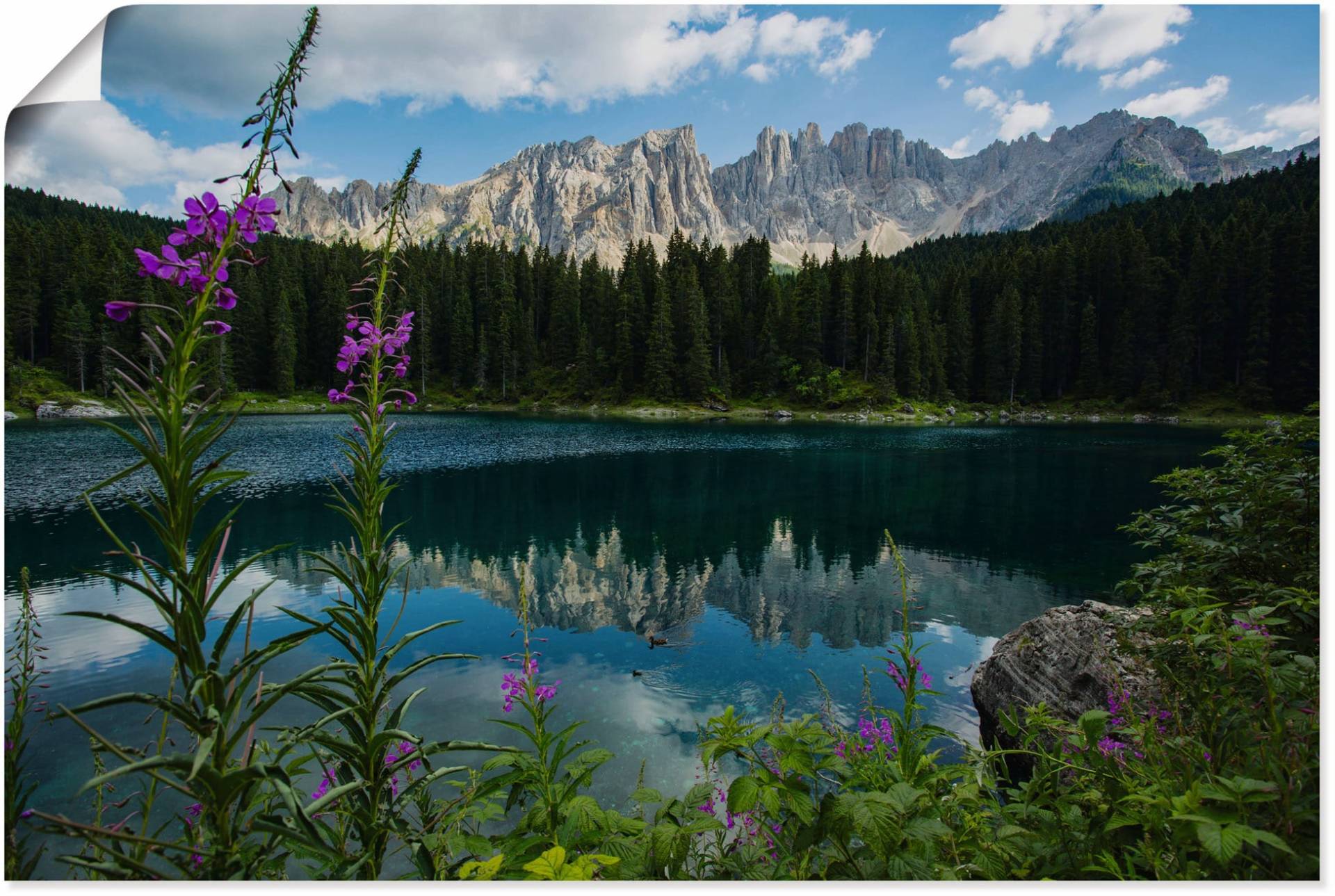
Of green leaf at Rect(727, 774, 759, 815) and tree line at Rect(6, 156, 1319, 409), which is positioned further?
tree line at Rect(6, 156, 1319, 409)

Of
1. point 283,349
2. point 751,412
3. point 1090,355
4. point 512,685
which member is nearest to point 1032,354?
point 1090,355

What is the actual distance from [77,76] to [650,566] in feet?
45.2

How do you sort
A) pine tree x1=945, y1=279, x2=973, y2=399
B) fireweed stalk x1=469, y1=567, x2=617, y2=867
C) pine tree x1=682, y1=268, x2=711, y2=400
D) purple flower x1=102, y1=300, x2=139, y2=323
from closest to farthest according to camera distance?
purple flower x1=102, y1=300, x2=139, y2=323, fireweed stalk x1=469, y1=567, x2=617, y2=867, pine tree x1=682, y1=268, x2=711, y2=400, pine tree x1=945, y1=279, x2=973, y2=399

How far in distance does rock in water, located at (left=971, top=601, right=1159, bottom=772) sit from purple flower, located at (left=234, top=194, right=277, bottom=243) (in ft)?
21.4

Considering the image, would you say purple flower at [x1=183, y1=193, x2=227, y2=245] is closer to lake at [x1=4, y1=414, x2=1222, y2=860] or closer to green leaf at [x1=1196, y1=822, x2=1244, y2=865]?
lake at [x1=4, y1=414, x2=1222, y2=860]

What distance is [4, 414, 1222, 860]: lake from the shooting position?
8.38m

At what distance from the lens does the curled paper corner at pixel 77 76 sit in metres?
2.98

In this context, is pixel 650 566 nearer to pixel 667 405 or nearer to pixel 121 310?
pixel 121 310

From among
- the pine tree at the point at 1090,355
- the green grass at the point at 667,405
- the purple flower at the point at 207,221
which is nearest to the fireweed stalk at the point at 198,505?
the purple flower at the point at 207,221

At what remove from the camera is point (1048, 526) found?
19.0 m

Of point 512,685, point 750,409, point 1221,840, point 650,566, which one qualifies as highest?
point 750,409

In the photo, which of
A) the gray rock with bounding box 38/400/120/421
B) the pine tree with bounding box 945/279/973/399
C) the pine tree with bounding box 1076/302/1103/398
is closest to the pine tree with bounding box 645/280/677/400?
the pine tree with bounding box 945/279/973/399

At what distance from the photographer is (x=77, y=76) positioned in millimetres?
3029

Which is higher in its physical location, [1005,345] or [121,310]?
[1005,345]
